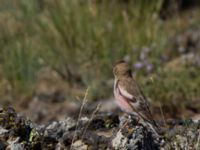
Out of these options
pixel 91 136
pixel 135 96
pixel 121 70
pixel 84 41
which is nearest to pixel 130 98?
pixel 135 96

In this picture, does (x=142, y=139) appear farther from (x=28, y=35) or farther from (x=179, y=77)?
(x=28, y=35)

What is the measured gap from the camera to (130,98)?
Result: 6203 millimetres

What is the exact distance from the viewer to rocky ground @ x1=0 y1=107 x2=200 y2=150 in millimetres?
5418

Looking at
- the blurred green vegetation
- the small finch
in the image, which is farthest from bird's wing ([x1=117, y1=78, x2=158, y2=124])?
the blurred green vegetation

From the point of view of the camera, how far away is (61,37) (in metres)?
11.5

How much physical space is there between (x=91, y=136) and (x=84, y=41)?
5.70 metres

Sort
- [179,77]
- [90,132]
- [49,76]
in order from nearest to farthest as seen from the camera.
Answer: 1. [90,132]
2. [179,77]
3. [49,76]

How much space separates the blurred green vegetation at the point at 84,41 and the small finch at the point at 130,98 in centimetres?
361

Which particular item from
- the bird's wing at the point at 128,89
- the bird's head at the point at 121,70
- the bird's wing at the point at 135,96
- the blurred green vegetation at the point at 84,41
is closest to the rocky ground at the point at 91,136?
the bird's wing at the point at 135,96

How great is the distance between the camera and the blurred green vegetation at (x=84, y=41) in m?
10.9

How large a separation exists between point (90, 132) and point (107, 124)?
0.25 metres

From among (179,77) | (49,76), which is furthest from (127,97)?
(49,76)

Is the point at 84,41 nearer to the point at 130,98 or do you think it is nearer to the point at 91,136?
the point at 130,98

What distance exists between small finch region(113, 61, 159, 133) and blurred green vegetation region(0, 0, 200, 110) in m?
3.61
